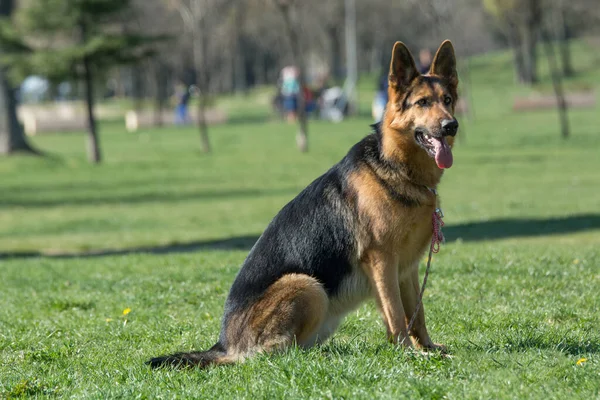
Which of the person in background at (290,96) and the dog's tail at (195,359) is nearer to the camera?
the dog's tail at (195,359)

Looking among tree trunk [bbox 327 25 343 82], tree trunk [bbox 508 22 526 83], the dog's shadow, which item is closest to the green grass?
the dog's shadow

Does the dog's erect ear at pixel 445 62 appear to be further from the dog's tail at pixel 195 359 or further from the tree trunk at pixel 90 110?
the tree trunk at pixel 90 110

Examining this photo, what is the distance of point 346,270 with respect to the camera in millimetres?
5824

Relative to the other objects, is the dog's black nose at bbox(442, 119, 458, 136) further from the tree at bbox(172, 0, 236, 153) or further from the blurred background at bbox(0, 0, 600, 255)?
the tree at bbox(172, 0, 236, 153)

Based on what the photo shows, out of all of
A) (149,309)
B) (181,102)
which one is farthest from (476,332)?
(181,102)

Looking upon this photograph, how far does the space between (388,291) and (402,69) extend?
150 centimetres

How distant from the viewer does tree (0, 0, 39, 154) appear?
3023 centimetres

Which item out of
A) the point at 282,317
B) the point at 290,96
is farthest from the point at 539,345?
the point at 290,96

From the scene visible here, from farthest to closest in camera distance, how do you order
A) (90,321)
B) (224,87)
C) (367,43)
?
(224,87) < (367,43) < (90,321)

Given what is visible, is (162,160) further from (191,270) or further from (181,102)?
(181,102)

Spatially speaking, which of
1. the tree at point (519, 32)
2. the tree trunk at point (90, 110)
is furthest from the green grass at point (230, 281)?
the tree at point (519, 32)

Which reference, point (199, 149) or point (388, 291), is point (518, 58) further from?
point (388, 291)

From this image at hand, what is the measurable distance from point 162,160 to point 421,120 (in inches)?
1018

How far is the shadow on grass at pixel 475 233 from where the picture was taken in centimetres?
1431
